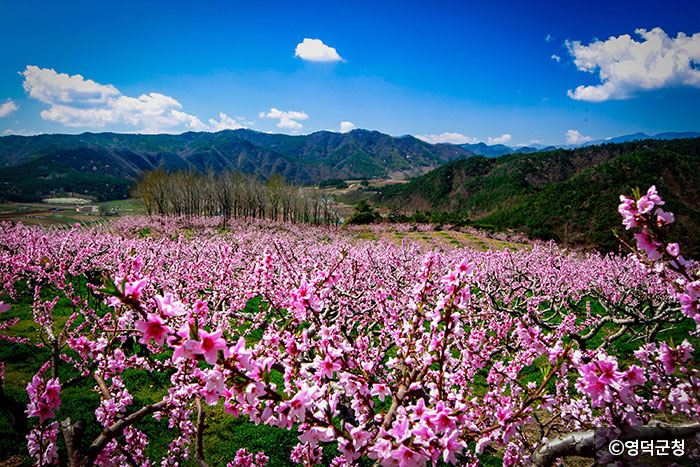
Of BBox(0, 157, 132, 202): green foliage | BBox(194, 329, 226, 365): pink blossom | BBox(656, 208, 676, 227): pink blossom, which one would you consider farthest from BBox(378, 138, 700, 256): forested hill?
BBox(0, 157, 132, 202): green foliage

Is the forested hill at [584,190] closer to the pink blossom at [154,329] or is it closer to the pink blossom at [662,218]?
the pink blossom at [662,218]

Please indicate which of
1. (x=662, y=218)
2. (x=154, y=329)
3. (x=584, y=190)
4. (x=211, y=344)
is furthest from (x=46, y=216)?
(x=584, y=190)

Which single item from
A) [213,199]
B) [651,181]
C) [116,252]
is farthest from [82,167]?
[651,181]

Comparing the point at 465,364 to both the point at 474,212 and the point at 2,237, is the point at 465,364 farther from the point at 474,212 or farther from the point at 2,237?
the point at 474,212

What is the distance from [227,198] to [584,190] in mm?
64462

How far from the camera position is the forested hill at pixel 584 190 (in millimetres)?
50062

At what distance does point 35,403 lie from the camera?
2.60m

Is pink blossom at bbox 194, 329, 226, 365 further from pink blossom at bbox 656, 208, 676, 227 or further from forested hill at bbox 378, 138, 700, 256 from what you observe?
forested hill at bbox 378, 138, 700, 256

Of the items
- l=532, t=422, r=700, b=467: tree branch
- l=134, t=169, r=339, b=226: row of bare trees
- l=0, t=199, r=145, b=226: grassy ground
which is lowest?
l=532, t=422, r=700, b=467: tree branch

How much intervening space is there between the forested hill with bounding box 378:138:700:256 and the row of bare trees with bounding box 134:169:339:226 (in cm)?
3381

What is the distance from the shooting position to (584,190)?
59875mm

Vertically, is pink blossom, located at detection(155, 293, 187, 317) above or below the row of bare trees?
below

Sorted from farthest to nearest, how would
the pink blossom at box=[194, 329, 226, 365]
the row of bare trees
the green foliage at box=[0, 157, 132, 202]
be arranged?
1. the green foliage at box=[0, 157, 132, 202]
2. the row of bare trees
3. the pink blossom at box=[194, 329, 226, 365]

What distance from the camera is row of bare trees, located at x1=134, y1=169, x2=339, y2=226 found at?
1934 inches
